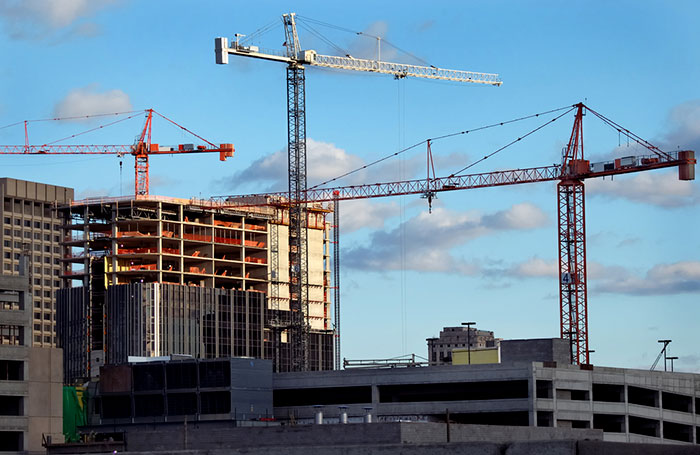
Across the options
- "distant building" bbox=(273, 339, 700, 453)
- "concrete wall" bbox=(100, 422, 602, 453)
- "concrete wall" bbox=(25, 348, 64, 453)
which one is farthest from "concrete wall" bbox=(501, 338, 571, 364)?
"concrete wall" bbox=(25, 348, 64, 453)

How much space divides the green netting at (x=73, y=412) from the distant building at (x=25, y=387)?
21.7m

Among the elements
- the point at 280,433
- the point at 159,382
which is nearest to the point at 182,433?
the point at 280,433

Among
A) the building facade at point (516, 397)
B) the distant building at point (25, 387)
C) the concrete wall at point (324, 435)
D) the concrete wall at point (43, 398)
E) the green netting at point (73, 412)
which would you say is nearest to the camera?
the concrete wall at point (324, 435)

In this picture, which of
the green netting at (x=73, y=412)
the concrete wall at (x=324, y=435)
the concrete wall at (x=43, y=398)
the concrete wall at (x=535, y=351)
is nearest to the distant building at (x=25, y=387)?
the concrete wall at (x=43, y=398)

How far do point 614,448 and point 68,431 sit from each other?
136741 mm

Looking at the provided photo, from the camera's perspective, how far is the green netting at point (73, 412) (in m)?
172

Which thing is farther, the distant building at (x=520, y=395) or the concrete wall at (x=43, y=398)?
the distant building at (x=520, y=395)

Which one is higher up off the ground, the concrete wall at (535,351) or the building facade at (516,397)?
the concrete wall at (535,351)

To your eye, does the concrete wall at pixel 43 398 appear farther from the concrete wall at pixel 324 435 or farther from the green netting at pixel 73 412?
the concrete wall at pixel 324 435

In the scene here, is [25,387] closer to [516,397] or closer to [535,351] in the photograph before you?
[516,397]

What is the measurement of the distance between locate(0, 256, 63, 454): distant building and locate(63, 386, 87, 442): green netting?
71.1 ft

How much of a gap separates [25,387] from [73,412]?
27471 mm

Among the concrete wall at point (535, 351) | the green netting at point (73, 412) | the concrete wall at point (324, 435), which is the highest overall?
the concrete wall at point (535, 351)

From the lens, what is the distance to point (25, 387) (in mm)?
147750
